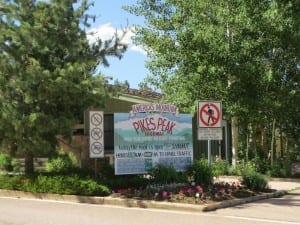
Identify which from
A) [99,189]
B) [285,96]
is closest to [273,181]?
[285,96]

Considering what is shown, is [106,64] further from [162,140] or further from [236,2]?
[236,2]

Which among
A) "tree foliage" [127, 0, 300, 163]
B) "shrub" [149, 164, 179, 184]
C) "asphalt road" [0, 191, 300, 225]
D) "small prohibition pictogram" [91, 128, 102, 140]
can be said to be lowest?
"asphalt road" [0, 191, 300, 225]

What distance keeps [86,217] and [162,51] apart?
11423 mm

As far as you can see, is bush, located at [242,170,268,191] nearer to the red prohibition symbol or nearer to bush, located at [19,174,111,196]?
the red prohibition symbol

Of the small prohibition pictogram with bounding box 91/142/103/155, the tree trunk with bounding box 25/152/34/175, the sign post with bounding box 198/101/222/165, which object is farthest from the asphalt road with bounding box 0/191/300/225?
the tree trunk with bounding box 25/152/34/175

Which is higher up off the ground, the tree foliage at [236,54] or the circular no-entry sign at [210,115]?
the tree foliage at [236,54]

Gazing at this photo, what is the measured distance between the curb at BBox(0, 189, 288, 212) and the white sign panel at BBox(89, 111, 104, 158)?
162cm

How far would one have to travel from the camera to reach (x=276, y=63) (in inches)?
901

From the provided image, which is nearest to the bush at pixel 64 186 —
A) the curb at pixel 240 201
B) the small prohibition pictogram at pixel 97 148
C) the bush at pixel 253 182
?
the small prohibition pictogram at pixel 97 148

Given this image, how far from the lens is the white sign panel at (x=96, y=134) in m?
17.9

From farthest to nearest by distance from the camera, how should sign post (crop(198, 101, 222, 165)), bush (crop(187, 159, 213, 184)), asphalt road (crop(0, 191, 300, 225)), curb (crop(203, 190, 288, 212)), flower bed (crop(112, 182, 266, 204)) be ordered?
bush (crop(187, 159, 213, 184)), sign post (crop(198, 101, 222, 165)), flower bed (crop(112, 182, 266, 204)), curb (crop(203, 190, 288, 212)), asphalt road (crop(0, 191, 300, 225))

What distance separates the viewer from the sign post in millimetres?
17281

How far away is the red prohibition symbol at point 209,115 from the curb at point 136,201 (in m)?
2.57

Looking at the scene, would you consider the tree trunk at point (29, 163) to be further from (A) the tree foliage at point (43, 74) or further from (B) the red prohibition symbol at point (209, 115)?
(B) the red prohibition symbol at point (209, 115)
